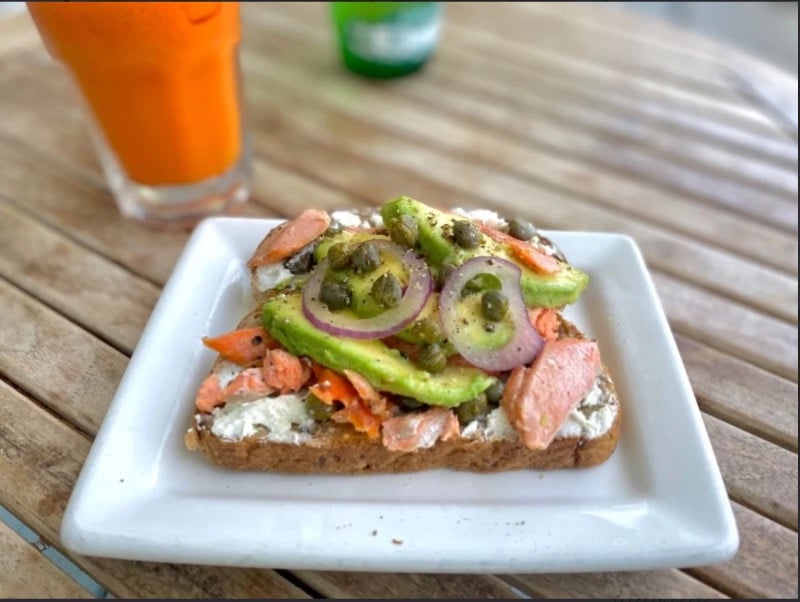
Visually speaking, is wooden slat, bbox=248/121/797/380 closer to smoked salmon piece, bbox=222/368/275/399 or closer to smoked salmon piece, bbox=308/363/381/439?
smoked salmon piece, bbox=308/363/381/439

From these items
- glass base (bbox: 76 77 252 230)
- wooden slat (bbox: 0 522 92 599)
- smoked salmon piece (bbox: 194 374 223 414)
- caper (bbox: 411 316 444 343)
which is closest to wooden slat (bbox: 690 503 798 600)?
caper (bbox: 411 316 444 343)

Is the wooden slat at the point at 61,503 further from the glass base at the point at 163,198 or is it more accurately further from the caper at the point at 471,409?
the glass base at the point at 163,198

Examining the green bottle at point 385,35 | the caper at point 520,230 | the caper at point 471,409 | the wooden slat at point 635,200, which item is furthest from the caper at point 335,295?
the green bottle at point 385,35

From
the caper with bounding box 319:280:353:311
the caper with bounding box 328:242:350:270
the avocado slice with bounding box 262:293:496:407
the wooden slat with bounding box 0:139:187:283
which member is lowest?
the wooden slat with bounding box 0:139:187:283

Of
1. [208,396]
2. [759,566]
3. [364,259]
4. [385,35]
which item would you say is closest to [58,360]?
[208,396]

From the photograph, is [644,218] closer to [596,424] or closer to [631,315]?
[631,315]

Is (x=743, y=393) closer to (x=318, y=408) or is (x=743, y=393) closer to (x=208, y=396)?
(x=318, y=408)
